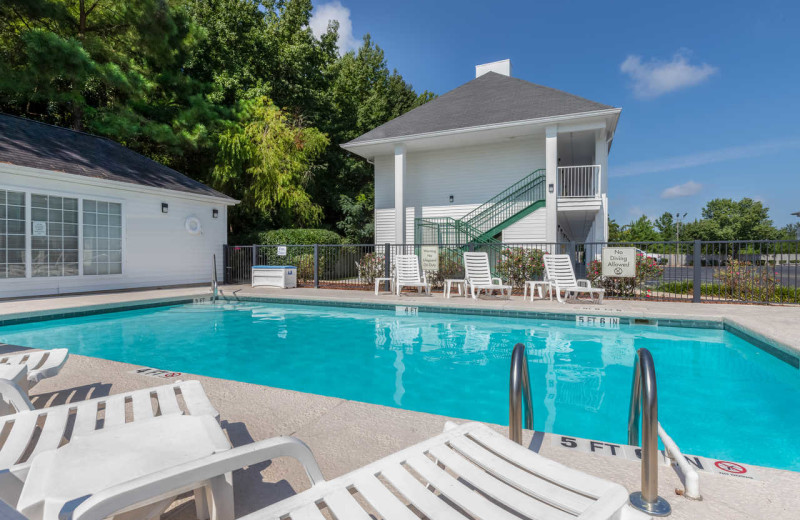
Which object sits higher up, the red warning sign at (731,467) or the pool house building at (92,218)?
the pool house building at (92,218)

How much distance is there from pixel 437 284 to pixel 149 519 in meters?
10.7

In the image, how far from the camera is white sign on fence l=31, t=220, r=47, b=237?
936 cm

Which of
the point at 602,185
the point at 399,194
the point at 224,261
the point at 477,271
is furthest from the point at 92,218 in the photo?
the point at 602,185

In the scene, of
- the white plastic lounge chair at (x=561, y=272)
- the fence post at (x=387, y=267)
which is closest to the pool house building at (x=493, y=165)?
the fence post at (x=387, y=267)

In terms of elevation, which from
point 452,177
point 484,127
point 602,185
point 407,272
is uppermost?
point 484,127

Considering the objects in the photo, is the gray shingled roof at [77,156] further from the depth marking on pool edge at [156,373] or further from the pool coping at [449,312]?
the depth marking on pool edge at [156,373]

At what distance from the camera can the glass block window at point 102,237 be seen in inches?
410

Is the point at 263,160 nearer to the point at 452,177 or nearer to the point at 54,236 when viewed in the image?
the point at 452,177

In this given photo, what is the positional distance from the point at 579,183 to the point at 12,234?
15.6 metres

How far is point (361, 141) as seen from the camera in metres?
14.6

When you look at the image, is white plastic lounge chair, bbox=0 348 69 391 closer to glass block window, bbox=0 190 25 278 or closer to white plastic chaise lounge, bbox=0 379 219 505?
white plastic chaise lounge, bbox=0 379 219 505

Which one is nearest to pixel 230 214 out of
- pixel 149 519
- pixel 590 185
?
pixel 590 185

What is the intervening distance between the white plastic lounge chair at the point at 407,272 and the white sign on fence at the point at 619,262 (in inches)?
162

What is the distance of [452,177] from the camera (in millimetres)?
15195
